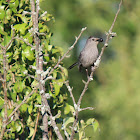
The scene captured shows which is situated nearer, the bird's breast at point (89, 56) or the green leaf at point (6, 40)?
the green leaf at point (6, 40)

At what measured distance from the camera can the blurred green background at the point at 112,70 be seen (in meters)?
9.49

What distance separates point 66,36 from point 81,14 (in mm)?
1125

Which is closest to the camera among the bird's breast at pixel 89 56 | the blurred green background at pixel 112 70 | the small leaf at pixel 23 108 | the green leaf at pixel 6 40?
the small leaf at pixel 23 108

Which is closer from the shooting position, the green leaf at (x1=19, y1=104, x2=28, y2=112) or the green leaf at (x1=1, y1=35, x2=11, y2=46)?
the green leaf at (x1=19, y1=104, x2=28, y2=112)

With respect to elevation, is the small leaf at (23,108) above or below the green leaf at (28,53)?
below

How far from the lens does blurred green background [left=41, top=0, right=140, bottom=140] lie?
949 cm

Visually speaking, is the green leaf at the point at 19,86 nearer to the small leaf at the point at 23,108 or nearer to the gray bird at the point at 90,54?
the small leaf at the point at 23,108

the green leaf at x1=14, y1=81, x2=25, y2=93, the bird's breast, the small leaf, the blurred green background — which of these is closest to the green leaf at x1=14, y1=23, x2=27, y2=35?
the green leaf at x1=14, y1=81, x2=25, y2=93

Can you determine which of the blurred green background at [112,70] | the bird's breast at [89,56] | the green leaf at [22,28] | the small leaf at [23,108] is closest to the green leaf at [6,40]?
the green leaf at [22,28]

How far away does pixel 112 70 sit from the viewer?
10.2m

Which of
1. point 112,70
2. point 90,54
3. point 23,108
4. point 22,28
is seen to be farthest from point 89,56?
point 112,70

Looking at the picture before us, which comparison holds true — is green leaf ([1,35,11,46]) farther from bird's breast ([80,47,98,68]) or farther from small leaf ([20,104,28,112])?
bird's breast ([80,47,98,68])

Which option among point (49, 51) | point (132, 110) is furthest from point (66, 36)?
point (49, 51)

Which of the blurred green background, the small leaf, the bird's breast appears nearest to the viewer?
the small leaf
